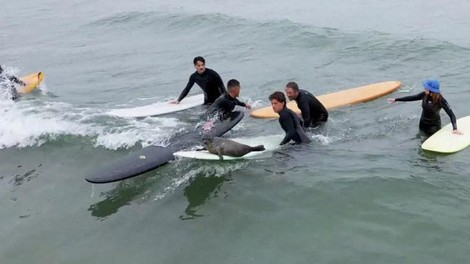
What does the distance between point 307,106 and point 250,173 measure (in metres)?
1.59

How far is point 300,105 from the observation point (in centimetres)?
783

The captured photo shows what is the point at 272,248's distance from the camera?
219 inches

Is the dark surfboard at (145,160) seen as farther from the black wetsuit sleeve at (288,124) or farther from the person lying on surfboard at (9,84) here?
the person lying on surfboard at (9,84)

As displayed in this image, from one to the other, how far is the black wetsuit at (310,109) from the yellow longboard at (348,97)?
1234mm

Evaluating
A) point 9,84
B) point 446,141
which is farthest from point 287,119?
point 9,84

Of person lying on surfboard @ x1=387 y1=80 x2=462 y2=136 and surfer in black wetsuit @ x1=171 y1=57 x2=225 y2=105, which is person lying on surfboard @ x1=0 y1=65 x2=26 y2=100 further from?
person lying on surfboard @ x1=387 y1=80 x2=462 y2=136

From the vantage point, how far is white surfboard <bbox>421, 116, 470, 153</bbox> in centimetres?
741

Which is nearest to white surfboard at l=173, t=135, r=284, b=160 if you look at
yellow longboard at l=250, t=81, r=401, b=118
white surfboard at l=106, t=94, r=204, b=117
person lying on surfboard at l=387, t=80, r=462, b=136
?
yellow longboard at l=250, t=81, r=401, b=118

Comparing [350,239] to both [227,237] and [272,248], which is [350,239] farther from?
[227,237]

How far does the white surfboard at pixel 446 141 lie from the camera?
7.41 metres

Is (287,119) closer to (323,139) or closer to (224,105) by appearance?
(323,139)

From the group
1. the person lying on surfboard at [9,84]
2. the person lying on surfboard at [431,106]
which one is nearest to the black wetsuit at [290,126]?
the person lying on surfboard at [431,106]

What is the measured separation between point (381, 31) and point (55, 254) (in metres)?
15.1

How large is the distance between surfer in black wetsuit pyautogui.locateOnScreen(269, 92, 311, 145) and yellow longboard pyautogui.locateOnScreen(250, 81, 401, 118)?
243 centimetres
